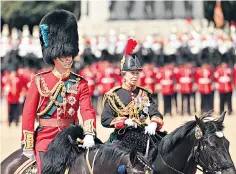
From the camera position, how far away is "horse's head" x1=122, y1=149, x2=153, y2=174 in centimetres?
602

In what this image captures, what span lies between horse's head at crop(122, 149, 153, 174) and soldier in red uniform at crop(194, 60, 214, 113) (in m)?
13.0

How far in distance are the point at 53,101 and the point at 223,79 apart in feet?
41.2

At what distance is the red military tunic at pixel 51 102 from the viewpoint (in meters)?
6.78

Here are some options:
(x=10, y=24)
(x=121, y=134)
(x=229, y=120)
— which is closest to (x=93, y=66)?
(x=229, y=120)

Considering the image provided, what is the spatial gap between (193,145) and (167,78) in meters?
12.7

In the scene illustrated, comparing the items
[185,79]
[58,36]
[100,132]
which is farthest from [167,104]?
[58,36]

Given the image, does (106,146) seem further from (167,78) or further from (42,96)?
(167,78)

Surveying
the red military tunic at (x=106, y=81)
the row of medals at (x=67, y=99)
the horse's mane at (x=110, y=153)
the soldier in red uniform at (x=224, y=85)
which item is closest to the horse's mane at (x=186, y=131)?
the horse's mane at (x=110, y=153)

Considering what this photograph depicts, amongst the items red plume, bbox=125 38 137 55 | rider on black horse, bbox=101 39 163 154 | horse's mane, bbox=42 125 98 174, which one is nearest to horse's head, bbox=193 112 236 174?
rider on black horse, bbox=101 39 163 154

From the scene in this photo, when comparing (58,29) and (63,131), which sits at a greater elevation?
(58,29)

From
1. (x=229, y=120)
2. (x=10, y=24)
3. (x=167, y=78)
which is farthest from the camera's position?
(x=10, y=24)

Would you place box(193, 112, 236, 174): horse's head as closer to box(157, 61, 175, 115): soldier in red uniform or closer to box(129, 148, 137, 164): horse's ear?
box(129, 148, 137, 164): horse's ear

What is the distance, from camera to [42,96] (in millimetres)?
6824

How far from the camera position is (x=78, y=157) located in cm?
670
